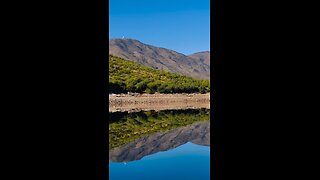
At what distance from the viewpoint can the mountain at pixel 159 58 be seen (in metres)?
136

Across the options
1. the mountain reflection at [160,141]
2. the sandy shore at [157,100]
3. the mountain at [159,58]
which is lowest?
the mountain reflection at [160,141]

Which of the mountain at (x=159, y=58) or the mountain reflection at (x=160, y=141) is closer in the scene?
the mountain reflection at (x=160, y=141)

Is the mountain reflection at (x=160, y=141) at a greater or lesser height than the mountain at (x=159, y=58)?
lesser

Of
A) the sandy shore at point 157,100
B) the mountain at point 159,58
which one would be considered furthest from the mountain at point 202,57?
the sandy shore at point 157,100

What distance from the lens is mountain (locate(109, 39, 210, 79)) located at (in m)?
136

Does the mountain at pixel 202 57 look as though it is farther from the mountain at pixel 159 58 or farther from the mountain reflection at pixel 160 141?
the mountain reflection at pixel 160 141

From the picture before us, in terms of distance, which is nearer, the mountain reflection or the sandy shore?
the mountain reflection

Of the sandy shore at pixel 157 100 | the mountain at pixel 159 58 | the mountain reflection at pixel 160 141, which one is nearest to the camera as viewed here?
the mountain reflection at pixel 160 141

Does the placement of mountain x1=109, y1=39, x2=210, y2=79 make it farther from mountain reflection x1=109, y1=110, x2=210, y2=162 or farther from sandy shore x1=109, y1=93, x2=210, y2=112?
mountain reflection x1=109, y1=110, x2=210, y2=162

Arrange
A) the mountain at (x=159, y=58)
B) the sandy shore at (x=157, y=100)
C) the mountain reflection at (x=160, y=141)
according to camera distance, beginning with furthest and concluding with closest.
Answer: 1. the mountain at (x=159, y=58)
2. the sandy shore at (x=157, y=100)
3. the mountain reflection at (x=160, y=141)

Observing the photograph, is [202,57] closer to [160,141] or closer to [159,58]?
[159,58]

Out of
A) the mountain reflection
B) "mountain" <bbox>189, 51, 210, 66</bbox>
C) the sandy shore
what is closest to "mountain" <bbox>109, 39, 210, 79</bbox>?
"mountain" <bbox>189, 51, 210, 66</bbox>
